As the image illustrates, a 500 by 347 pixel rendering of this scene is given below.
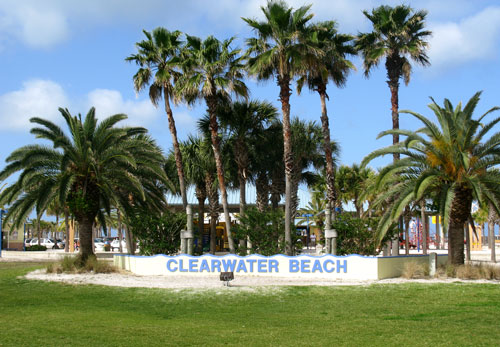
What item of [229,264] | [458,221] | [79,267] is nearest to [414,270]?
[458,221]

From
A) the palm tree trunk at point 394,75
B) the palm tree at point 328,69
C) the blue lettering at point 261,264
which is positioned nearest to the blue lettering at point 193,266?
the blue lettering at point 261,264

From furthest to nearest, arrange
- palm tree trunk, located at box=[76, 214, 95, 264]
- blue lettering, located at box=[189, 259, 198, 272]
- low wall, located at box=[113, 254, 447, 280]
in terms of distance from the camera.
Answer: palm tree trunk, located at box=[76, 214, 95, 264], blue lettering, located at box=[189, 259, 198, 272], low wall, located at box=[113, 254, 447, 280]

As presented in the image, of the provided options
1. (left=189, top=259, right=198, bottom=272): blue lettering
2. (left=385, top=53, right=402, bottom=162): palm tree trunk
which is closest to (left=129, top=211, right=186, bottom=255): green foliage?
(left=189, top=259, right=198, bottom=272): blue lettering

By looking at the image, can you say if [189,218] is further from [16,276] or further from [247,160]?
[247,160]

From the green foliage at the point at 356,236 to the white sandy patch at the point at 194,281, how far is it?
2625mm

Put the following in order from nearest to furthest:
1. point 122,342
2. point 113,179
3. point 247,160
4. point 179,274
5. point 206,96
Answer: point 122,342
point 179,274
point 113,179
point 206,96
point 247,160

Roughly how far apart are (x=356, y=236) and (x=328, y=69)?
10835 millimetres

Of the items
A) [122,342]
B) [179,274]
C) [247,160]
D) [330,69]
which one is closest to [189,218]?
[179,274]

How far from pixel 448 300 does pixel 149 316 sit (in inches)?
341

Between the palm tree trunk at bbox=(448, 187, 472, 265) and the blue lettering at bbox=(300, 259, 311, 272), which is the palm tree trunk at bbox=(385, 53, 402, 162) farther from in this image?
the blue lettering at bbox=(300, 259, 311, 272)

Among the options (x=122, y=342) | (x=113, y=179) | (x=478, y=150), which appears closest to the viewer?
(x=122, y=342)

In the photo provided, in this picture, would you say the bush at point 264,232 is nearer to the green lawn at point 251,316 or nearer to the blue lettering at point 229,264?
the blue lettering at point 229,264

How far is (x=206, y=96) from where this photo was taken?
31.2 metres

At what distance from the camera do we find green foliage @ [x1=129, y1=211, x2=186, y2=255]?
26625 mm
